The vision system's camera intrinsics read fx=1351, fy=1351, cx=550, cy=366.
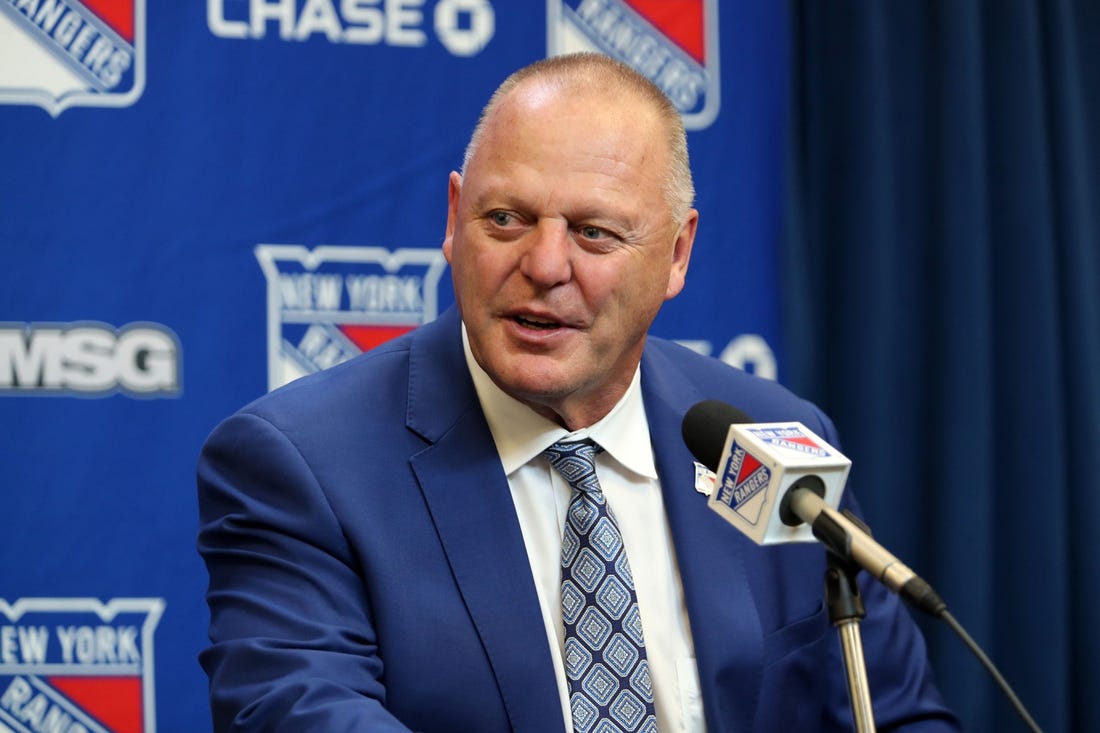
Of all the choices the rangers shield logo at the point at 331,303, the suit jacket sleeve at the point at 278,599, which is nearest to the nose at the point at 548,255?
the suit jacket sleeve at the point at 278,599

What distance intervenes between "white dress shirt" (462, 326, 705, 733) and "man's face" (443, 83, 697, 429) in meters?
0.08

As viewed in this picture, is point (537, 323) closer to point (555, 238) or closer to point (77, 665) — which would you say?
point (555, 238)

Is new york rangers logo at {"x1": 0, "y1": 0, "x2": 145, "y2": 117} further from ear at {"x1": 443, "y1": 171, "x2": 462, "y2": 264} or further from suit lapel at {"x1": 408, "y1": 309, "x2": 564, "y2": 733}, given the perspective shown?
suit lapel at {"x1": 408, "y1": 309, "x2": 564, "y2": 733}

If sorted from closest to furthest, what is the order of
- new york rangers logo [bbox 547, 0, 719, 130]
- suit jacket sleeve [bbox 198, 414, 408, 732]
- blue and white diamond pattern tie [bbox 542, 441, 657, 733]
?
suit jacket sleeve [bbox 198, 414, 408, 732] < blue and white diamond pattern tie [bbox 542, 441, 657, 733] < new york rangers logo [bbox 547, 0, 719, 130]

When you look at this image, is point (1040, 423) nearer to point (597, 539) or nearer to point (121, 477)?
point (597, 539)

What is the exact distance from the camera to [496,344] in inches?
83.6

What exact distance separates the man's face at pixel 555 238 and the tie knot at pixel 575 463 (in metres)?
0.08

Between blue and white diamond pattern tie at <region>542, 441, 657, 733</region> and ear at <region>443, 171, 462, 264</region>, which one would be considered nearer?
blue and white diamond pattern tie at <region>542, 441, 657, 733</region>

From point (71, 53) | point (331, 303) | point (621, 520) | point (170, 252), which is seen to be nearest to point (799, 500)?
point (621, 520)

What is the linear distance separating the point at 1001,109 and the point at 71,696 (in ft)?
9.06

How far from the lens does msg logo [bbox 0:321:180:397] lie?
3.16 meters

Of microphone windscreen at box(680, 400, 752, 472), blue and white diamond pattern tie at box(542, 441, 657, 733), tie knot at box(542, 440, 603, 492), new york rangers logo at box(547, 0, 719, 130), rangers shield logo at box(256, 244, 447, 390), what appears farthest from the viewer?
new york rangers logo at box(547, 0, 719, 130)

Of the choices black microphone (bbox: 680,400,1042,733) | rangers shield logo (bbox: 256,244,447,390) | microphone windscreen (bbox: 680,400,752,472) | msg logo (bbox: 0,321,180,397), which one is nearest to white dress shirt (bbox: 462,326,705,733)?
microphone windscreen (bbox: 680,400,752,472)

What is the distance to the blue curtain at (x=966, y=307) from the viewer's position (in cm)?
348
